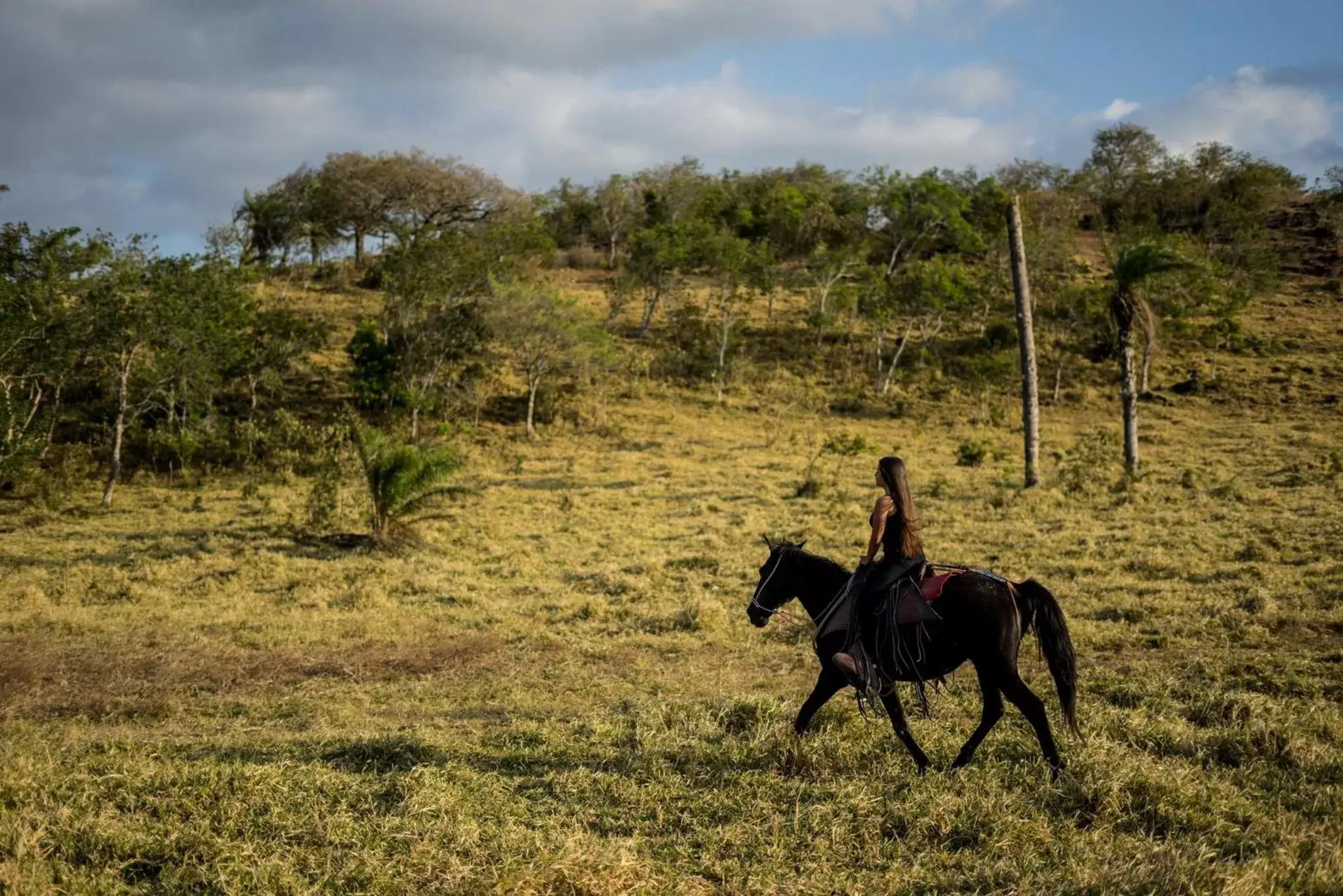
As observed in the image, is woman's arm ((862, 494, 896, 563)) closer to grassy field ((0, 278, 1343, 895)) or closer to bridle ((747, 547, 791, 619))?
bridle ((747, 547, 791, 619))

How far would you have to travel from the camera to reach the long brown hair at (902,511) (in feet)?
19.2

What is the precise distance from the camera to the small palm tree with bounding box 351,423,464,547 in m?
16.7

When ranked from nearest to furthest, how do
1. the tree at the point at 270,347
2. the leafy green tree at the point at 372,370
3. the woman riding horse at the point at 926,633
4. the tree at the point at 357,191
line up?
the woman riding horse at the point at 926,633
the tree at the point at 270,347
the leafy green tree at the point at 372,370
the tree at the point at 357,191

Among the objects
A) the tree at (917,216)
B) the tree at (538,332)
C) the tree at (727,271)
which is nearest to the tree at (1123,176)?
the tree at (917,216)

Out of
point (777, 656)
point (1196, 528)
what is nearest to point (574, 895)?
point (777, 656)

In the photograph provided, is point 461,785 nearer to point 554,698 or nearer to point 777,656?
point 554,698

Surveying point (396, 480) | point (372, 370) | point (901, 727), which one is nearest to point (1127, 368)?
point (396, 480)

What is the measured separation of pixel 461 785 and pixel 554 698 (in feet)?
10.6

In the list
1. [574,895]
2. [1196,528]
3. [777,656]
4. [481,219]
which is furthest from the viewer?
[481,219]

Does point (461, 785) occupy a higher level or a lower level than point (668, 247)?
lower

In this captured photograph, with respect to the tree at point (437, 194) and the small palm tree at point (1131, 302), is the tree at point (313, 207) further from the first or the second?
the small palm tree at point (1131, 302)

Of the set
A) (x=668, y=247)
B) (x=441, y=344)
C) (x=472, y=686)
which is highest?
(x=668, y=247)

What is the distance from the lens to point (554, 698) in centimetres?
884

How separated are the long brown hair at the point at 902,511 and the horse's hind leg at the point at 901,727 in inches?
39.4
